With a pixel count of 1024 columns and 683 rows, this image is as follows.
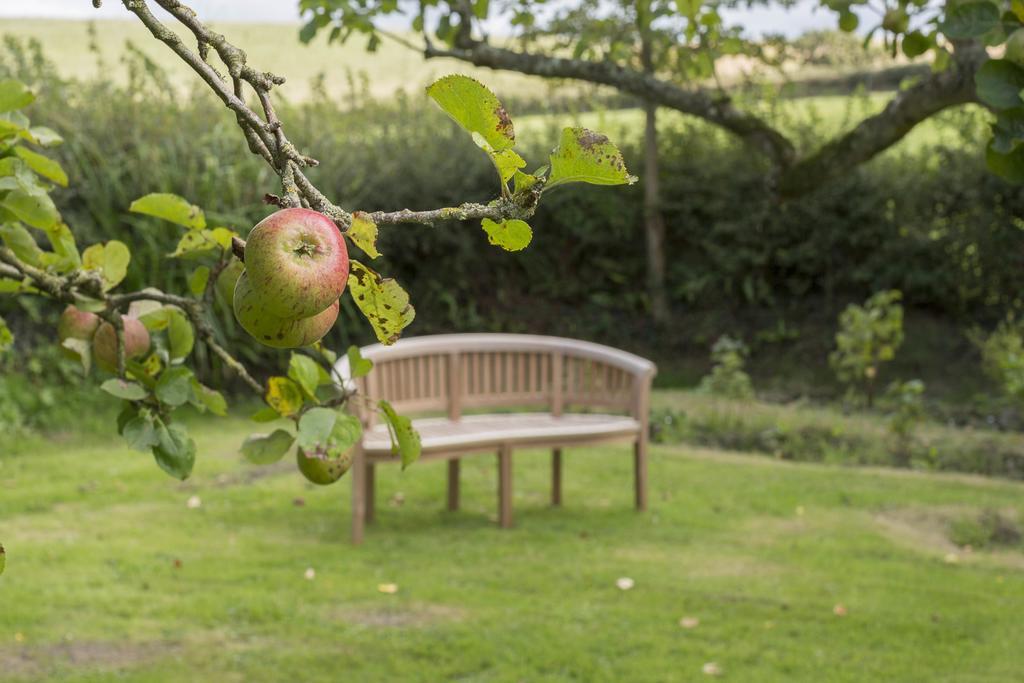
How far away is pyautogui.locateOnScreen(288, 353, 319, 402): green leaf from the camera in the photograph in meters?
1.51

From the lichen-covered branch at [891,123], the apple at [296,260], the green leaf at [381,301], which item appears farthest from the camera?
the lichen-covered branch at [891,123]

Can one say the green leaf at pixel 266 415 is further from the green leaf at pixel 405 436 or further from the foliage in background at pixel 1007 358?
the foliage in background at pixel 1007 358

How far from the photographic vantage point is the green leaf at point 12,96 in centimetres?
156

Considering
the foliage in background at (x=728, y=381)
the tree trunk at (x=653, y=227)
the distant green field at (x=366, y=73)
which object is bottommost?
the foliage in background at (x=728, y=381)

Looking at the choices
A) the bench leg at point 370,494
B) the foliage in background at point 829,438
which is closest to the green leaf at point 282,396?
the bench leg at point 370,494

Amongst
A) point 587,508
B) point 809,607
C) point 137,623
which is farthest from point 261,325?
point 587,508

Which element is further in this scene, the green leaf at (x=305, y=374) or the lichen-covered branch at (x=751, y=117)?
the lichen-covered branch at (x=751, y=117)

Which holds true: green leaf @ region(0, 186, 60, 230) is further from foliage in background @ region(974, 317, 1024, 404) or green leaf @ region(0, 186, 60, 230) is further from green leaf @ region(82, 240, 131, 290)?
foliage in background @ region(974, 317, 1024, 404)

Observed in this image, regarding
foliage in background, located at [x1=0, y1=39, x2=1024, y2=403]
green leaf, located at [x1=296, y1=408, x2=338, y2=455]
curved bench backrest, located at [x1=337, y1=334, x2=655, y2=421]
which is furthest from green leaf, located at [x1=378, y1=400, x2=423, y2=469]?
foliage in background, located at [x1=0, y1=39, x2=1024, y2=403]

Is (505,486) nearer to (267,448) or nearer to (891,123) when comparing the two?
(891,123)

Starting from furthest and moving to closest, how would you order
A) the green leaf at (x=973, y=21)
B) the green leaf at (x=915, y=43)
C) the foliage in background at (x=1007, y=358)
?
the foliage in background at (x=1007, y=358)
the green leaf at (x=915, y=43)
the green leaf at (x=973, y=21)

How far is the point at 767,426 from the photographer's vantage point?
284 inches

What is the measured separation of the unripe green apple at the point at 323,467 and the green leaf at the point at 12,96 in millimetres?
677

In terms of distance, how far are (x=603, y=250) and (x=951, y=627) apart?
6237 millimetres
